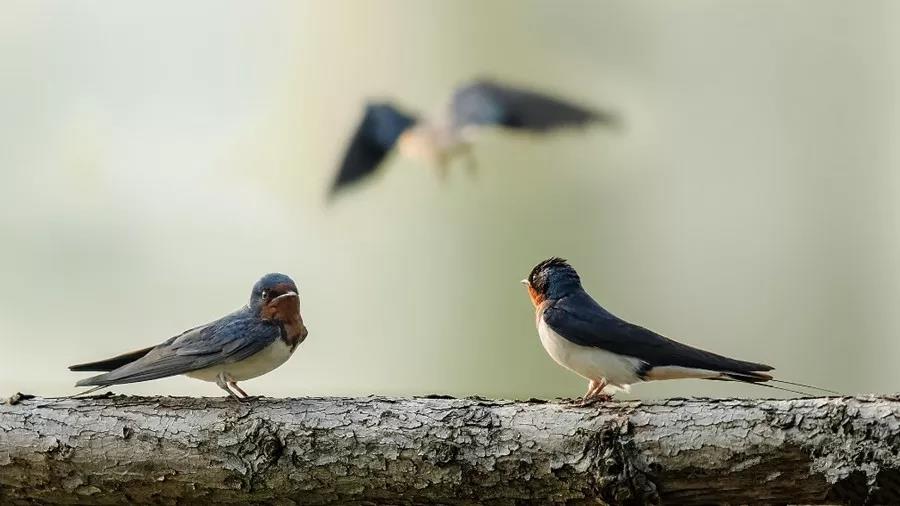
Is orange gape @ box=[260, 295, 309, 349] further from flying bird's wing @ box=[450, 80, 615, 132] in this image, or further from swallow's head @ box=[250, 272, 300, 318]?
flying bird's wing @ box=[450, 80, 615, 132]

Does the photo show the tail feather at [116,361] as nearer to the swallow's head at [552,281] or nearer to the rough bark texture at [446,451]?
the rough bark texture at [446,451]

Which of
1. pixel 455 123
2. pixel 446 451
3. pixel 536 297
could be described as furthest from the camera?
pixel 455 123

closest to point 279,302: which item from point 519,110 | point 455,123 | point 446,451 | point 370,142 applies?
point 446,451

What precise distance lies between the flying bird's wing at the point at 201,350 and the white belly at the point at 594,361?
1.87ft

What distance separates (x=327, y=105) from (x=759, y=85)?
8.59 ft

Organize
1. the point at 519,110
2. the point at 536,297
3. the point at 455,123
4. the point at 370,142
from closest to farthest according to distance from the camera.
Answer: the point at 536,297 < the point at 519,110 < the point at 370,142 < the point at 455,123

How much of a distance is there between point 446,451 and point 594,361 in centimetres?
40

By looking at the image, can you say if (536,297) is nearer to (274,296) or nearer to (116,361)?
(274,296)

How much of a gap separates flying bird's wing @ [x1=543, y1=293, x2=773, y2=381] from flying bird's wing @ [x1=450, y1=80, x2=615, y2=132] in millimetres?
1283

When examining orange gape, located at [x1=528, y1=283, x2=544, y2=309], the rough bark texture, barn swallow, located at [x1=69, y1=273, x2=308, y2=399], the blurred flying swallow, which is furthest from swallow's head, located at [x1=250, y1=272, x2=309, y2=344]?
the blurred flying swallow

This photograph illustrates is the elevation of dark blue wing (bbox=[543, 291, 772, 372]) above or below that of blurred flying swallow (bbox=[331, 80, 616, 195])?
below

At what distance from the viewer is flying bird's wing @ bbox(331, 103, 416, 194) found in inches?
147

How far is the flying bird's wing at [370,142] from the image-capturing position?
3.73 metres

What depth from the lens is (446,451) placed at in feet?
5.86
